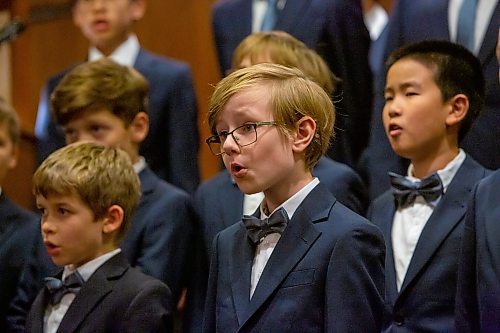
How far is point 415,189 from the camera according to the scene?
2.57 m

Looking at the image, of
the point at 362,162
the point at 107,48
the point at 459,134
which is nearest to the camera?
the point at 459,134

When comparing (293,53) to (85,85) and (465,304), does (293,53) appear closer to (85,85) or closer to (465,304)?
(85,85)

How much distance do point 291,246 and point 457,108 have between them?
87cm

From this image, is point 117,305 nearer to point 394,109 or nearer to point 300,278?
point 300,278

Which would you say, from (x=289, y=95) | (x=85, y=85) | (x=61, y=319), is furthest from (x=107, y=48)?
(x=289, y=95)

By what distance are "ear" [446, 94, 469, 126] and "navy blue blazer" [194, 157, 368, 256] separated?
0.31 m

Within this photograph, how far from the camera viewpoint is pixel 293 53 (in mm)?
2850

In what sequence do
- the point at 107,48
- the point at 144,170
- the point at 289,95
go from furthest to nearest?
the point at 107,48
the point at 144,170
the point at 289,95

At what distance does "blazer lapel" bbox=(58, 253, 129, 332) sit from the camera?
2379 mm

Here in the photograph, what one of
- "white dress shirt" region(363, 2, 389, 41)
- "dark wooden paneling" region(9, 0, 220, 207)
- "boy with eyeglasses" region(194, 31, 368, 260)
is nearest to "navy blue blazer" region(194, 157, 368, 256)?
"boy with eyeglasses" region(194, 31, 368, 260)

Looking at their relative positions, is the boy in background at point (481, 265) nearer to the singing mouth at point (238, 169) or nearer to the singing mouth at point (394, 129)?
the singing mouth at point (394, 129)

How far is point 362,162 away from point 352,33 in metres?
0.45

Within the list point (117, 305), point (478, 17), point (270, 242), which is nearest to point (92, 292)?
point (117, 305)

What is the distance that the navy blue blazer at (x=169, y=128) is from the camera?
3.32 metres
